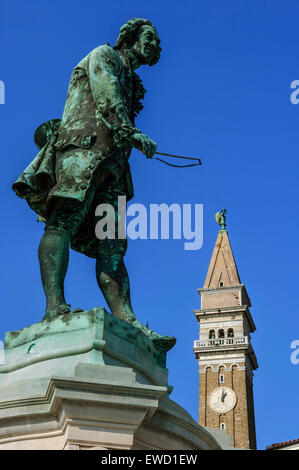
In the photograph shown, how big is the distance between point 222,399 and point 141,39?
54.8 metres

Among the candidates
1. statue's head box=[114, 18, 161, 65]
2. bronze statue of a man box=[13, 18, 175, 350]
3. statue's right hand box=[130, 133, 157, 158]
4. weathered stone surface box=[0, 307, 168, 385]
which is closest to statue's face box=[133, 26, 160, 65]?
statue's head box=[114, 18, 161, 65]

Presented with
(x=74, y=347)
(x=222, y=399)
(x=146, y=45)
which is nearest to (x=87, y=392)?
(x=74, y=347)

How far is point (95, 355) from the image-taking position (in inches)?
142

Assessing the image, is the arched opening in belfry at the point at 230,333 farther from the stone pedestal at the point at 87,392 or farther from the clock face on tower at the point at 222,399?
the stone pedestal at the point at 87,392

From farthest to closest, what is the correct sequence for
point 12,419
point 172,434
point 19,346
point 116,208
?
point 116,208
point 19,346
point 172,434
point 12,419

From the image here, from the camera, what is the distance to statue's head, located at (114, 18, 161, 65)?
16.6 feet

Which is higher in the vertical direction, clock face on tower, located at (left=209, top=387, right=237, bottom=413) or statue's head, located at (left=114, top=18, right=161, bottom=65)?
clock face on tower, located at (left=209, top=387, right=237, bottom=413)

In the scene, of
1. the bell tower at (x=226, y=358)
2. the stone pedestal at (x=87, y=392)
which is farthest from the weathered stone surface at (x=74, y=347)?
the bell tower at (x=226, y=358)

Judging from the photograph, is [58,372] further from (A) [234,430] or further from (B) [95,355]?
(A) [234,430]

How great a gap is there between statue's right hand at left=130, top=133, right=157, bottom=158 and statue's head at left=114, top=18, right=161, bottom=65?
1029mm

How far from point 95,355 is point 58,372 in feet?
0.68

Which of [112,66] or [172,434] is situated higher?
[112,66]

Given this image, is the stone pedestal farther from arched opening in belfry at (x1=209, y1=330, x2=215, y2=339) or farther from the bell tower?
arched opening in belfry at (x1=209, y1=330, x2=215, y2=339)
